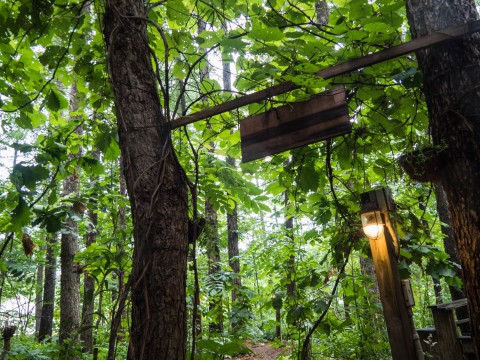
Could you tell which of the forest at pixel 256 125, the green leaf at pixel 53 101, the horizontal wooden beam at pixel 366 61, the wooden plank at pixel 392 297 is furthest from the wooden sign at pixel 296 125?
the green leaf at pixel 53 101

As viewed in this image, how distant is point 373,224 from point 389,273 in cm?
45

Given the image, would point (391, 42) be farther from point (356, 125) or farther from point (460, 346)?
point (460, 346)

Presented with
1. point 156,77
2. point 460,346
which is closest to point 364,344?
point 460,346

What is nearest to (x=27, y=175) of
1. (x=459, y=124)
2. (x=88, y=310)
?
(x=459, y=124)

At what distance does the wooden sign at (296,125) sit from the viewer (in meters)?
1.87

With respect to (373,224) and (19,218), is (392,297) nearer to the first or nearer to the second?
(373,224)

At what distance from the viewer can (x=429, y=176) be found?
6.91 feet

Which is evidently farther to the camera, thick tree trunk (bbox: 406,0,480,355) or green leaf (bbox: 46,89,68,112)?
green leaf (bbox: 46,89,68,112)

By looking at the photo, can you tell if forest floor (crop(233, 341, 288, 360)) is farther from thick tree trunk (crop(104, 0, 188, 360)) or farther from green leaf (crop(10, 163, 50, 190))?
thick tree trunk (crop(104, 0, 188, 360))

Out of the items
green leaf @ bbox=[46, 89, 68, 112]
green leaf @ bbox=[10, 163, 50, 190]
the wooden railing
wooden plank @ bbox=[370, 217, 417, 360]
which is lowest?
the wooden railing

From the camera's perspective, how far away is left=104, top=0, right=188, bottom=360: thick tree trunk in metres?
1.58

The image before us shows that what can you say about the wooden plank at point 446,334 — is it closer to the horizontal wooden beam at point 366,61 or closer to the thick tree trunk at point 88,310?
the horizontal wooden beam at point 366,61

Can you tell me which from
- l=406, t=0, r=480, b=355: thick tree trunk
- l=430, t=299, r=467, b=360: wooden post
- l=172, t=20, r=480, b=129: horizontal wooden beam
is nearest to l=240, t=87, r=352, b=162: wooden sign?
l=172, t=20, r=480, b=129: horizontal wooden beam

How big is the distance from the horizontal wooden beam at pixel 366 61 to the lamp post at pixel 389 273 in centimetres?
156
